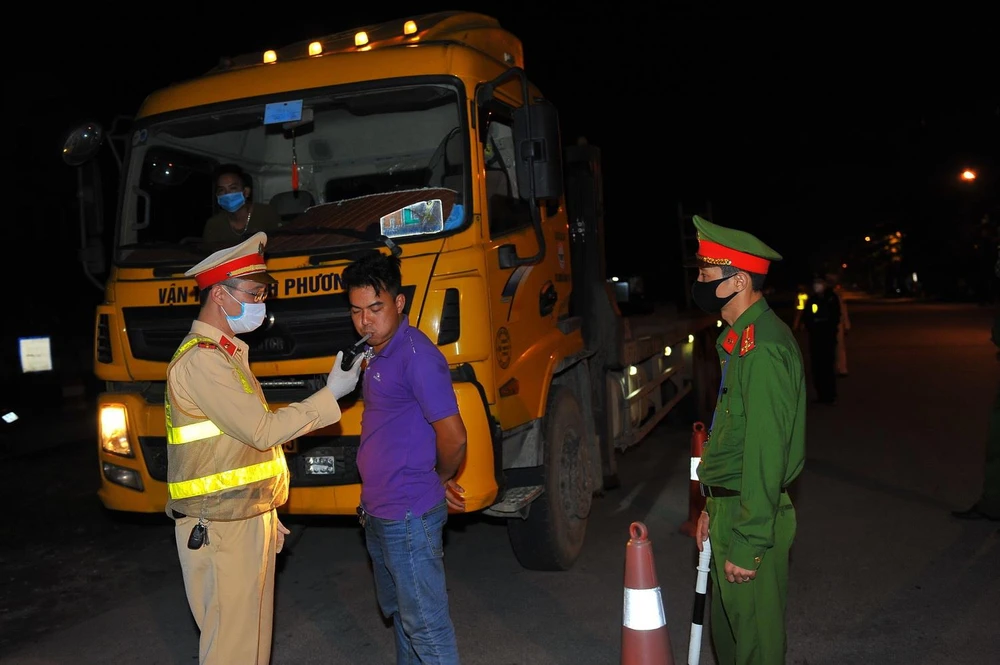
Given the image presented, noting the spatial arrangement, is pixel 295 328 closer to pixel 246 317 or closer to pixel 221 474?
pixel 246 317

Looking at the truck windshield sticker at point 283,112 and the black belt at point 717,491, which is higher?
the truck windshield sticker at point 283,112

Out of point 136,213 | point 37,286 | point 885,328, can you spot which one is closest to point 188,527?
point 136,213

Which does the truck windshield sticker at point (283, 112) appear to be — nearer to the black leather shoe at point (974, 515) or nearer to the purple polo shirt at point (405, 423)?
the purple polo shirt at point (405, 423)

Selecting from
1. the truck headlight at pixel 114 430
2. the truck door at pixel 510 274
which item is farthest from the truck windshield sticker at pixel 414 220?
the truck headlight at pixel 114 430

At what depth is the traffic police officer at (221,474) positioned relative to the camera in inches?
127

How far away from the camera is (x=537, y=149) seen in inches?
195

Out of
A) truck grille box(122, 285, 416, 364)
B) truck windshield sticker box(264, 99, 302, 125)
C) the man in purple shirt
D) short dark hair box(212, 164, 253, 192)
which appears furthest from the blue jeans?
short dark hair box(212, 164, 253, 192)

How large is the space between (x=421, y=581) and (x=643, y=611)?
81cm

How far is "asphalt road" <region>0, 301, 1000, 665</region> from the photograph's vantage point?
15.4 ft

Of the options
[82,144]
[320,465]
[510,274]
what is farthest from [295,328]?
[82,144]

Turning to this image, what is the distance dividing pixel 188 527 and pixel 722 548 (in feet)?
6.03

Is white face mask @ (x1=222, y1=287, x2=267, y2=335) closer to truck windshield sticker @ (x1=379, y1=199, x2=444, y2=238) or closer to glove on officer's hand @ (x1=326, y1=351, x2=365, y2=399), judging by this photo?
glove on officer's hand @ (x1=326, y1=351, x2=365, y2=399)

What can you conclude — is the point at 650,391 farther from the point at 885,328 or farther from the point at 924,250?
the point at 924,250

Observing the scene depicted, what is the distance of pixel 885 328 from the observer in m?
29.1
